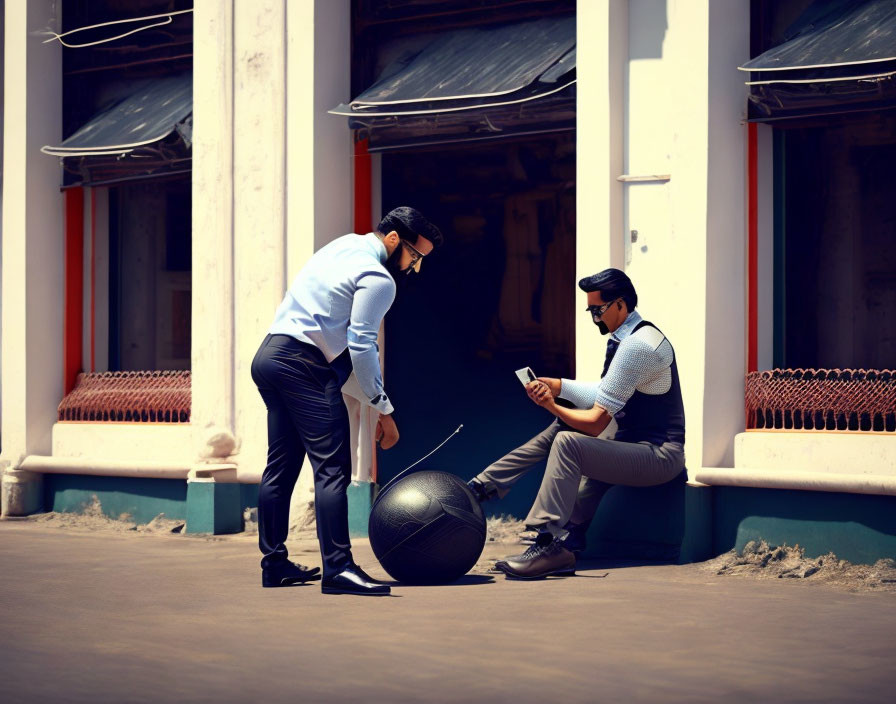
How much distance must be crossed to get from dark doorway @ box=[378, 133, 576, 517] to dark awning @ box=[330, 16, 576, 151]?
3.46 ft

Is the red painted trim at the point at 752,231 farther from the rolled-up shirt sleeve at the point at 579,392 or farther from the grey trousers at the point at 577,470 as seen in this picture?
the rolled-up shirt sleeve at the point at 579,392

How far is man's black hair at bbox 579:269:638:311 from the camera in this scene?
8.45 m

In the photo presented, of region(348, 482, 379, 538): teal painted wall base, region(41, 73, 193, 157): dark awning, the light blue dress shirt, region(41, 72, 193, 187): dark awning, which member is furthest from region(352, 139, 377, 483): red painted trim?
the light blue dress shirt

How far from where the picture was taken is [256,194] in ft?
35.3

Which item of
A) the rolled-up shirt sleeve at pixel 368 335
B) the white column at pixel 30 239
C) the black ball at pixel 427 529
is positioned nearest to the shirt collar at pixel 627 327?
the black ball at pixel 427 529

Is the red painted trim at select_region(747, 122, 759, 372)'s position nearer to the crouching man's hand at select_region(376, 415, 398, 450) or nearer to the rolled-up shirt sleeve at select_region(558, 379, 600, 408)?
the rolled-up shirt sleeve at select_region(558, 379, 600, 408)

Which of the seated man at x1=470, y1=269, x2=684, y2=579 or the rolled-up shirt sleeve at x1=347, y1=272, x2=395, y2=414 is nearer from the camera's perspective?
the rolled-up shirt sleeve at x1=347, y1=272, x2=395, y2=414

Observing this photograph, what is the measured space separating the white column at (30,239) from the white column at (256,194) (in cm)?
232

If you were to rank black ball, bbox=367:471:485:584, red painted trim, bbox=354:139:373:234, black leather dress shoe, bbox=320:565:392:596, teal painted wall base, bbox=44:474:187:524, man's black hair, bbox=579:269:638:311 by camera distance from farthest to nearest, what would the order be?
teal painted wall base, bbox=44:474:187:524 < red painted trim, bbox=354:139:373:234 < man's black hair, bbox=579:269:638:311 < black ball, bbox=367:471:485:584 < black leather dress shoe, bbox=320:565:392:596

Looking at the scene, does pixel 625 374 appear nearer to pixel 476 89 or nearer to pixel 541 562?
pixel 541 562

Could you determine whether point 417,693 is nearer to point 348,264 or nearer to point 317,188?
point 348,264

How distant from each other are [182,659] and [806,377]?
4632 mm

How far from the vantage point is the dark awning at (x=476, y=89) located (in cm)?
949

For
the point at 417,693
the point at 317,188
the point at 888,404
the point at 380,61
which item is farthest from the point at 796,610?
the point at 380,61
